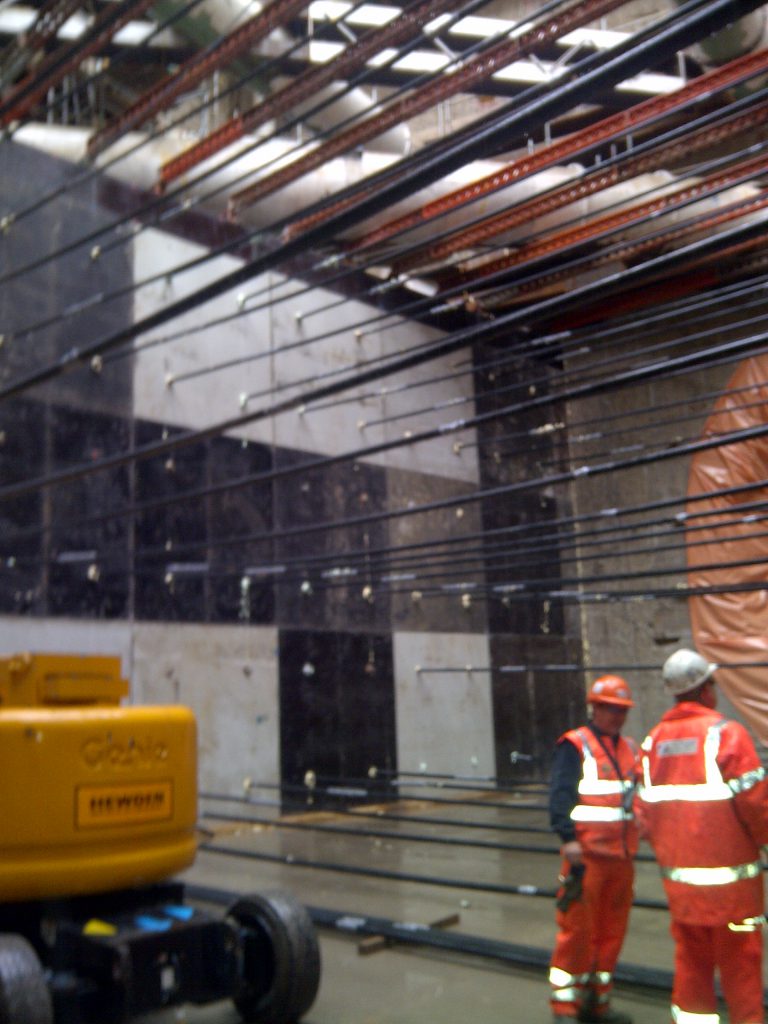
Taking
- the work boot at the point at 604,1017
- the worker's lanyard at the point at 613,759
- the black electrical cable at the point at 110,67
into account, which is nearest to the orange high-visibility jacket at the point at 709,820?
the worker's lanyard at the point at 613,759

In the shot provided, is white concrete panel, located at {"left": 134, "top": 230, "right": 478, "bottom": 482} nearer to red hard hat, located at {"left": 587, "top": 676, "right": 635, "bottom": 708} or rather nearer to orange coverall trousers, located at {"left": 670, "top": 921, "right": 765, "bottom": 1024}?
red hard hat, located at {"left": 587, "top": 676, "right": 635, "bottom": 708}

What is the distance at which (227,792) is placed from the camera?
9.04 m

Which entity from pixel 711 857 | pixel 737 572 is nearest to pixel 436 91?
pixel 711 857

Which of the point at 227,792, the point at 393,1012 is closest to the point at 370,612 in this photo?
the point at 227,792

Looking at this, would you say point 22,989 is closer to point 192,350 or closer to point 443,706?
point 192,350

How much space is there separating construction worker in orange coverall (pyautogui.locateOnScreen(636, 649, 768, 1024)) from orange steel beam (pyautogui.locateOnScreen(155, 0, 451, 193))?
4008 mm

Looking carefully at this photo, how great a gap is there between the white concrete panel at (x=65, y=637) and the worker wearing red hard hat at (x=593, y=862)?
4492mm

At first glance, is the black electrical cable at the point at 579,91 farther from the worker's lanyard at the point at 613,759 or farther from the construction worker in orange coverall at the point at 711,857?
the worker's lanyard at the point at 613,759

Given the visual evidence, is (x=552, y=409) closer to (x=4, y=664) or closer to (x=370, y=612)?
(x=370, y=612)

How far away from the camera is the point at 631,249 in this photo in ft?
24.6

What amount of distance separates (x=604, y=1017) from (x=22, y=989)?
239cm

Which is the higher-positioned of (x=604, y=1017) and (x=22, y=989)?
(x=22, y=989)

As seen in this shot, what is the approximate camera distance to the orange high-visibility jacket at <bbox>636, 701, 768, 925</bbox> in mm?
3617

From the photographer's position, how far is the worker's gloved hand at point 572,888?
4316 millimetres
